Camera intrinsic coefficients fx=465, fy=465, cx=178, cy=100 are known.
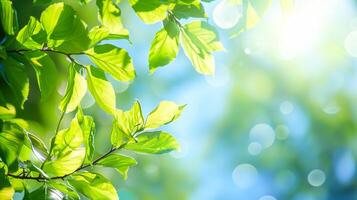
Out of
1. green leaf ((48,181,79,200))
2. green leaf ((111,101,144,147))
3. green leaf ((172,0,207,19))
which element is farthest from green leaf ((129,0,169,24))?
green leaf ((48,181,79,200))

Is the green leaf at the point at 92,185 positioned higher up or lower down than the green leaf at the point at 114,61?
lower down

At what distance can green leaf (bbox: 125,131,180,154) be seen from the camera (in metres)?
0.60

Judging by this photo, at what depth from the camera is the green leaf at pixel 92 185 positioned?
1.89ft

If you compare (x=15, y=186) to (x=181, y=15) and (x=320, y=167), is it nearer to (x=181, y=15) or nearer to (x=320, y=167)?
(x=181, y=15)

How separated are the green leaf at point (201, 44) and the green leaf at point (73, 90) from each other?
15 centimetres

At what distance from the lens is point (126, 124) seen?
592 mm

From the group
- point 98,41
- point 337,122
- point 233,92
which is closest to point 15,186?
point 98,41

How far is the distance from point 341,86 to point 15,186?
6391 mm

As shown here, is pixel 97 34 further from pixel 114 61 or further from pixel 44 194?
pixel 44 194

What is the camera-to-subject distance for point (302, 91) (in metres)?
6.55

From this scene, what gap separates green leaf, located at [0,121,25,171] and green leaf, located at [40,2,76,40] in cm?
12

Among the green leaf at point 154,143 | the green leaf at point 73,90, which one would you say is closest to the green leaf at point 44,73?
the green leaf at point 73,90

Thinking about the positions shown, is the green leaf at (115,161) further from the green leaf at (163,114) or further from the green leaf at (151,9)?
the green leaf at (151,9)

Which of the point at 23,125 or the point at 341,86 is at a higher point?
the point at 23,125
